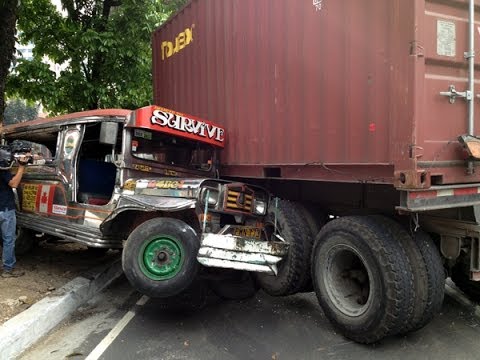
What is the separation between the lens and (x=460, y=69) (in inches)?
142

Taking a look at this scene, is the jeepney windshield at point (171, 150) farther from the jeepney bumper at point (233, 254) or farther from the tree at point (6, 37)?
the tree at point (6, 37)

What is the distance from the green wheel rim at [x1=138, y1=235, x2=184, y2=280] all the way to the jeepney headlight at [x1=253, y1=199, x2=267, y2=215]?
1088mm

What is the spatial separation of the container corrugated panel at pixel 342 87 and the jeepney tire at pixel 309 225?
1.81 feet

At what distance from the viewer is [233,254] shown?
13.6ft

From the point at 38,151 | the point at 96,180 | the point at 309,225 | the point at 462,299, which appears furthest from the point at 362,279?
the point at 38,151

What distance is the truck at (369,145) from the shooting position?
340 cm

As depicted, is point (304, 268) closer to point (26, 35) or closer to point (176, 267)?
point (176, 267)

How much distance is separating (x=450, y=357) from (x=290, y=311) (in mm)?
1687

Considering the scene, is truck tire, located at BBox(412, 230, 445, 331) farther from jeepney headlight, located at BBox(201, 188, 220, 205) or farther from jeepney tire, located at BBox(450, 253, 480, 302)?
jeepney headlight, located at BBox(201, 188, 220, 205)

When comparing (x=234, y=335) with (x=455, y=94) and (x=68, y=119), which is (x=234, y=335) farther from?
(x=68, y=119)

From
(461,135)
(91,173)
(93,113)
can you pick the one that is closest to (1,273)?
(91,173)

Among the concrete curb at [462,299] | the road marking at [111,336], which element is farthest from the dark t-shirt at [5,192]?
the concrete curb at [462,299]

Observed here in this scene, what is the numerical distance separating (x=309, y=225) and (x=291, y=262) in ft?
1.57

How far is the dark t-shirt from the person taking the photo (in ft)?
18.5
